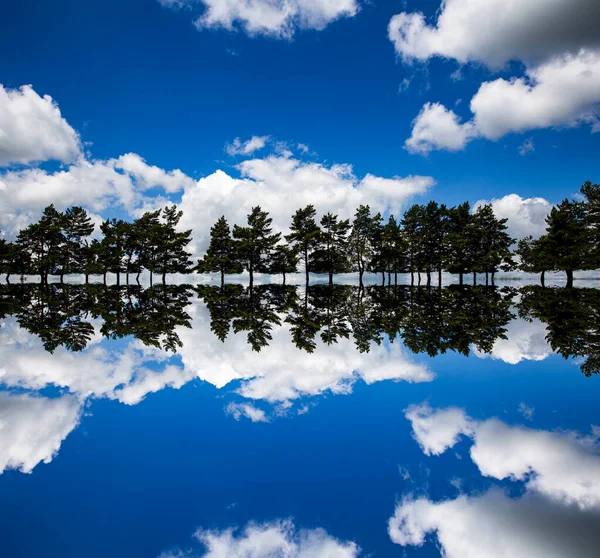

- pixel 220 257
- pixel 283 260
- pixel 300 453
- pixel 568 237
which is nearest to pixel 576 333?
pixel 300 453

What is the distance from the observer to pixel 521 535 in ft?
9.47

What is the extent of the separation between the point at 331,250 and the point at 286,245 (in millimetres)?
7486

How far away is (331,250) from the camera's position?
5312 cm

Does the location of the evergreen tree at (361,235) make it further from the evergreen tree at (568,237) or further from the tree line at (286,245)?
the evergreen tree at (568,237)

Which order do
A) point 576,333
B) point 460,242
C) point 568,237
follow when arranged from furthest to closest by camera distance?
point 460,242 < point 568,237 < point 576,333

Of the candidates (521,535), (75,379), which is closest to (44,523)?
(521,535)

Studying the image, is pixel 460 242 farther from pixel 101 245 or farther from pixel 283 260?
pixel 101 245

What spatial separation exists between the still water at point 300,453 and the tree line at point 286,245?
4205 cm

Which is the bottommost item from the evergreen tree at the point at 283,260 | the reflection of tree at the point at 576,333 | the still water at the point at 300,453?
the still water at the point at 300,453

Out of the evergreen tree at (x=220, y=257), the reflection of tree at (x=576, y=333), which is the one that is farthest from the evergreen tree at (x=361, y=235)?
the reflection of tree at (x=576, y=333)

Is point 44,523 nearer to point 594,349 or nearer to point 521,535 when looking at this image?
point 521,535

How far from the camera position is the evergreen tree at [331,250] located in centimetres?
5231

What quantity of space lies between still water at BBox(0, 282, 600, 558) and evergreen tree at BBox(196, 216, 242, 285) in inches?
1753

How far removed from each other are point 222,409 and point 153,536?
8.83 ft
